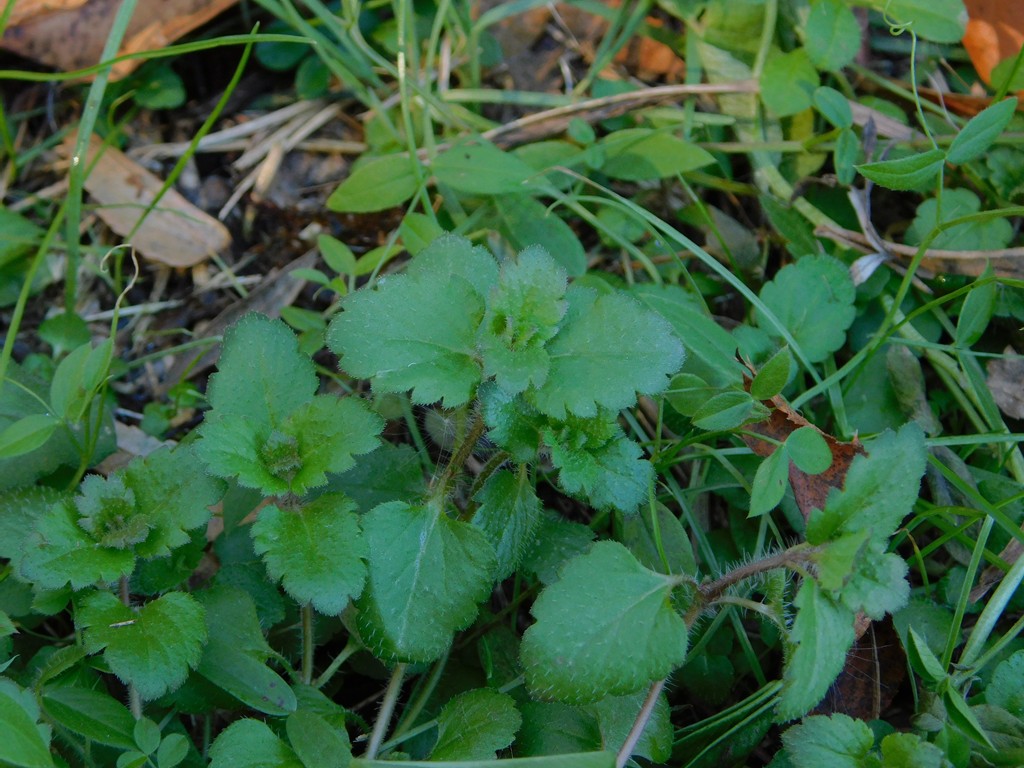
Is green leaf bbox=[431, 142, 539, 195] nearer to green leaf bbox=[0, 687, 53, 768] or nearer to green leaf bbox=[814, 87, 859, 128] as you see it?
green leaf bbox=[814, 87, 859, 128]

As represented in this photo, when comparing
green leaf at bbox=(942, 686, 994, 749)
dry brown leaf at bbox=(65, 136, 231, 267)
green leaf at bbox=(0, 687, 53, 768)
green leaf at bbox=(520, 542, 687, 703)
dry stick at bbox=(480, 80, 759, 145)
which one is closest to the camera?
green leaf at bbox=(0, 687, 53, 768)

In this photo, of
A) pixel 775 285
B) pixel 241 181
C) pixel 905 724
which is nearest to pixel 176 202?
pixel 241 181

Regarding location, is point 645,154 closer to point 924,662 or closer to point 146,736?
point 924,662

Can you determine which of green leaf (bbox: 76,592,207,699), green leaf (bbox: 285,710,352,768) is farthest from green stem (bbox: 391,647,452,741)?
green leaf (bbox: 76,592,207,699)

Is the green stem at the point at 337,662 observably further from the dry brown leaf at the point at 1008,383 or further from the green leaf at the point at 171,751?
the dry brown leaf at the point at 1008,383

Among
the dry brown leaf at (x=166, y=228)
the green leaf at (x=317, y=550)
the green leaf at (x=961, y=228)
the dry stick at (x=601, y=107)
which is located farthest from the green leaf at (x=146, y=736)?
the green leaf at (x=961, y=228)
